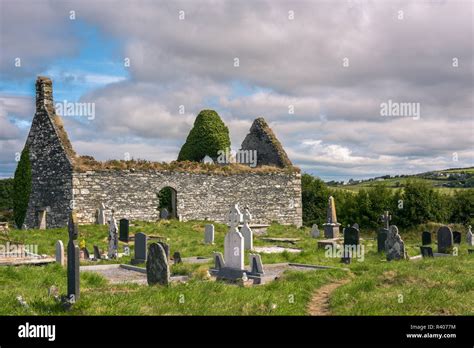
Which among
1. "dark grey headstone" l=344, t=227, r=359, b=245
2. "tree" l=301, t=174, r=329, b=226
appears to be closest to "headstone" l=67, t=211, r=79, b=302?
"dark grey headstone" l=344, t=227, r=359, b=245

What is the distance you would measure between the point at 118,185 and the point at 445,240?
1575 cm

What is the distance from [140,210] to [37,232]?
6572 millimetres

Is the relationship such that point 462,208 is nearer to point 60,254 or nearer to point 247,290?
point 60,254

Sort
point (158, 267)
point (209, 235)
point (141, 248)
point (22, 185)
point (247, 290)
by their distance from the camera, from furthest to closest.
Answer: point (22, 185) → point (209, 235) → point (141, 248) → point (158, 267) → point (247, 290)

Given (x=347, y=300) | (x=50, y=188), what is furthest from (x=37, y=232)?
(x=347, y=300)

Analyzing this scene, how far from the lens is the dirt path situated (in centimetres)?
954

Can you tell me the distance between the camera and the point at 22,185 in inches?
1104

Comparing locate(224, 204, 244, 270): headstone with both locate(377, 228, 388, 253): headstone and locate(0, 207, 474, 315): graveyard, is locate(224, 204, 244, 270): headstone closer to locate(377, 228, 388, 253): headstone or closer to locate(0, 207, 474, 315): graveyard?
locate(0, 207, 474, 315): graveyard

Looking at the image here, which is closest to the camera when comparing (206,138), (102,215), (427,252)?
(427,252)

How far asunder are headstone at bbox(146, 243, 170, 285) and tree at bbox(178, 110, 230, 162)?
24.6 meters


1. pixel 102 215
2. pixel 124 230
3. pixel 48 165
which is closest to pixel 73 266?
Result: pixel 124 230

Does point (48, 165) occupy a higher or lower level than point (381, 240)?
higher

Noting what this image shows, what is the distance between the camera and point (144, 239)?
1588 cm

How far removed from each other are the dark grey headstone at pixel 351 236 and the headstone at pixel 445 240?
Result: 3.66 meters
